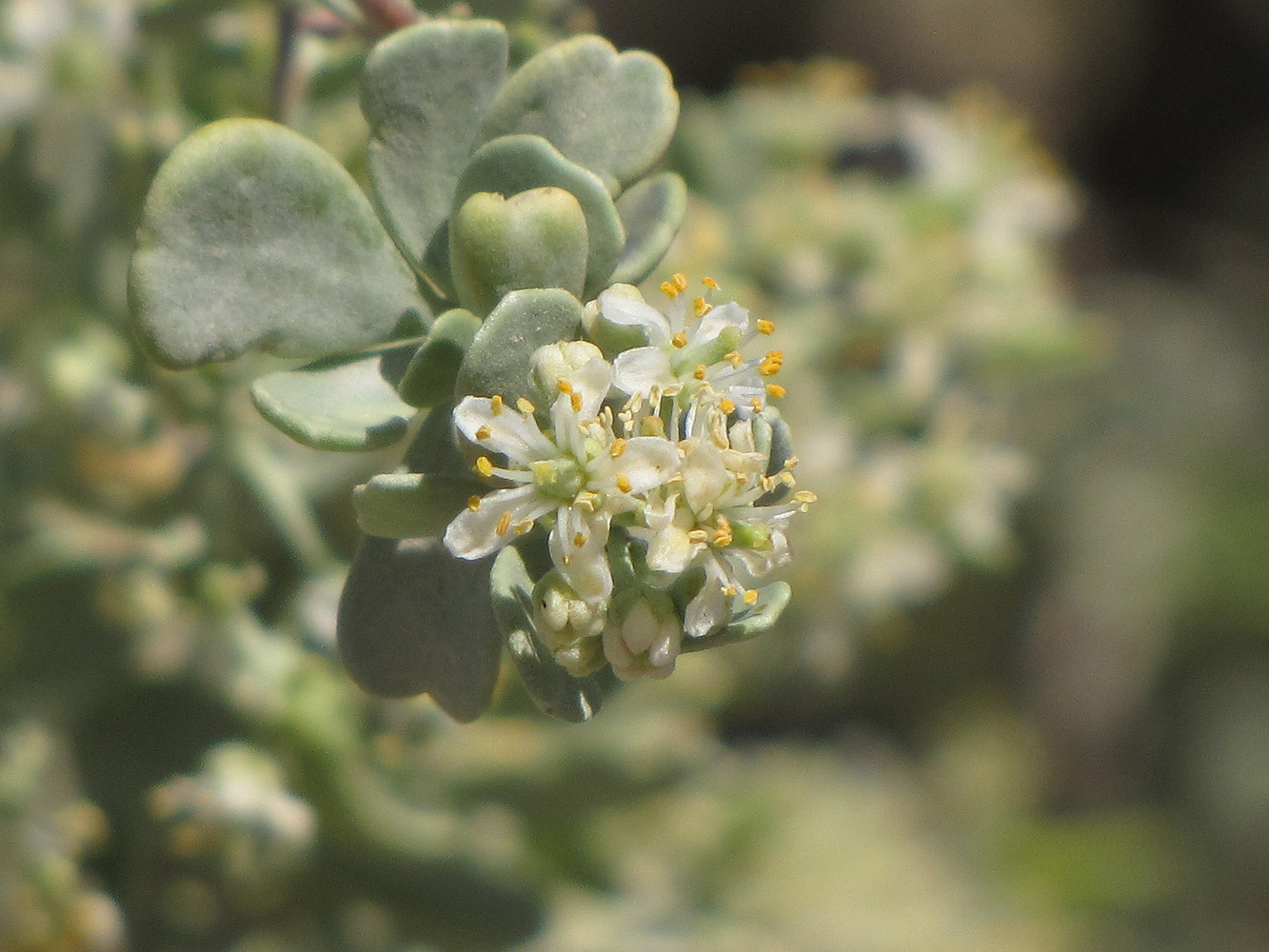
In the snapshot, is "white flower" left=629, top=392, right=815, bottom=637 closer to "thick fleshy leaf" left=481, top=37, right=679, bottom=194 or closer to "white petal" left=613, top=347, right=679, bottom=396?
"white petal" left=613, top=347, right=679, bottom=396

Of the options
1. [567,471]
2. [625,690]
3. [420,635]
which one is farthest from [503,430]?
[625,690]

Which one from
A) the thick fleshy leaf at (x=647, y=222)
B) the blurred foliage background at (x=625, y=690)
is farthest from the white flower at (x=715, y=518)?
the blurred foliage background at (x=625, y=690)

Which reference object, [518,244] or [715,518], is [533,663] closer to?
[715,518]

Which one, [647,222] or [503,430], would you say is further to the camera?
[647,222]

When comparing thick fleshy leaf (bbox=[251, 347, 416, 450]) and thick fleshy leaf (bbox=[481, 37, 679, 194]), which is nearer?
thick fleshy leaf (bbox=[251, 347, 416, 450])

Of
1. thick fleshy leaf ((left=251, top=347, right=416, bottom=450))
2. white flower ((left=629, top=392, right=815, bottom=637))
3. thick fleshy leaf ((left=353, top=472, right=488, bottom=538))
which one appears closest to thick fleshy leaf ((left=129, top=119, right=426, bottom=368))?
thick fleshy leaf ((left=251, top=347, right=416, bottom=450))

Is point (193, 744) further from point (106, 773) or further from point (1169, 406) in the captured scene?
point (1169, 406)
